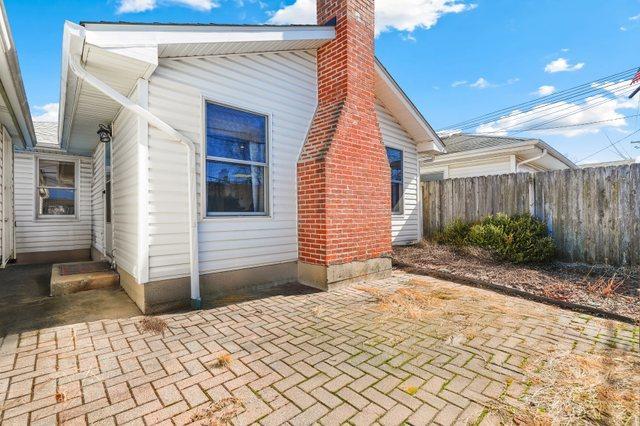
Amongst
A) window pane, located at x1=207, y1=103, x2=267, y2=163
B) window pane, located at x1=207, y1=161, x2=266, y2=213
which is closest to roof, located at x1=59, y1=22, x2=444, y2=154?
window pane, located at x1=207, y1=103, x2=267, y2=163

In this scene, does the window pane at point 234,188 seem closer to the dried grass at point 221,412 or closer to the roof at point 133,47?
the roof at point 133,47

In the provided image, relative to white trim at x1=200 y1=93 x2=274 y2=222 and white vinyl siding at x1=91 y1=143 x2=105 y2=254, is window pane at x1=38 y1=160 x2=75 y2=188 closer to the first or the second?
white vinyl siding at x1=91 y1=143 x2=105 y2=254

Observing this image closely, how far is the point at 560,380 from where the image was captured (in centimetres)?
229

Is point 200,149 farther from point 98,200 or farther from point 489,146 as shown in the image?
point 489,146

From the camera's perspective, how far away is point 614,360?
8.57 ft

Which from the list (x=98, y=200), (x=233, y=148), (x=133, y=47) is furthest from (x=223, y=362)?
(x=98, y=200)

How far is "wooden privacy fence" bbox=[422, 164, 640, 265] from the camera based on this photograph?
19.2 ft

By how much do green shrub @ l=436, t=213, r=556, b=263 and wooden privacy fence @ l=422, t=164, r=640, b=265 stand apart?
0.36 meters

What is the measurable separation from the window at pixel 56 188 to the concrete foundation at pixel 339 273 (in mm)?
7381

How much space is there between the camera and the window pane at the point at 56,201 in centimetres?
820

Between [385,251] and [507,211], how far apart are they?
3.80m

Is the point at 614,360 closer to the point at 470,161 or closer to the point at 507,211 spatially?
the point at 507,211

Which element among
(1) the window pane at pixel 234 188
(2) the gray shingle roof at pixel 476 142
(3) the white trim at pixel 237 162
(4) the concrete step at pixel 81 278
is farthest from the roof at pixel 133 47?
(2) the gray shingle roof at pixel 476 142

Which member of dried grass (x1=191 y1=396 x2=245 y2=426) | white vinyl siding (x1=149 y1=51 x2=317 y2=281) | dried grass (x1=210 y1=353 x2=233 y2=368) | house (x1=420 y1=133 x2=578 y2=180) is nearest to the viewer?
dried grass (x1=191 y1=396 x2=245 y2=426)
